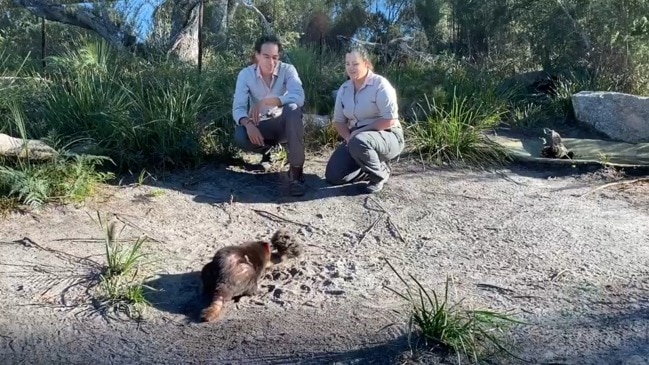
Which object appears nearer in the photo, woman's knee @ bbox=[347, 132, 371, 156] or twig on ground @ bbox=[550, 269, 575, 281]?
twig on ground @ bbox=[550, 269, 575, 281]

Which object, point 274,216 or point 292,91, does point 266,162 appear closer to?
point 292,91

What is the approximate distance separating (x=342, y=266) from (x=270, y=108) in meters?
1.97

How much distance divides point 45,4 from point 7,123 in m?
5.38

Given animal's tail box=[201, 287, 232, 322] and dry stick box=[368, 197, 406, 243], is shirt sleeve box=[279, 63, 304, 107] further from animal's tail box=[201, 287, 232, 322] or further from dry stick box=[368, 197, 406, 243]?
animal's tail box=[201, 287, 232, 322]

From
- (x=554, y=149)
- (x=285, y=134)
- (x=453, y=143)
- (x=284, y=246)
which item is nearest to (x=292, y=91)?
(x=285, y=134)

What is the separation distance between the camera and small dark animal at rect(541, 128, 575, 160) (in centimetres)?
707

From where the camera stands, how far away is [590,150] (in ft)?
24.5

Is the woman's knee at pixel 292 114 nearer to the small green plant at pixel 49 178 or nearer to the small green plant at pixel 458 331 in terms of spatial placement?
the small green plant at pixel 49 178

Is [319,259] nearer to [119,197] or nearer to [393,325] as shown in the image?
[393,325]

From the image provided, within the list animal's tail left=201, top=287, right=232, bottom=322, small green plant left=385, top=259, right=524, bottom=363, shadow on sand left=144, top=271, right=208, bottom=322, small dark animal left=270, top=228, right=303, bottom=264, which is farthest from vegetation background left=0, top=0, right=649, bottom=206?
small green plant left=385, top=259, right=524, bottom=363

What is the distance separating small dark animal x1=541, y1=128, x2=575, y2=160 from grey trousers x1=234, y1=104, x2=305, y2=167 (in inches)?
97.5

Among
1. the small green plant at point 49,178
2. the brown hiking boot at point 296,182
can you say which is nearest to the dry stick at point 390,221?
the brown hiking boot at point 296,182

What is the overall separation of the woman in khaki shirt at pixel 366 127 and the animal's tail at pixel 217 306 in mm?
2043

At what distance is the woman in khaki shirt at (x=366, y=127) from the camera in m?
5.92
